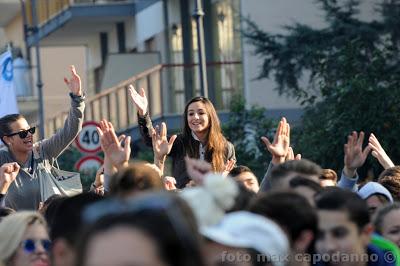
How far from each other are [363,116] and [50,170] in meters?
8.63

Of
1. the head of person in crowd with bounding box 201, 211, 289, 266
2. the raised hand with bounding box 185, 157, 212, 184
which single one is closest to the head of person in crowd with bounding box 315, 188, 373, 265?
the raised hand with bounding box 185, 157, 212, 184

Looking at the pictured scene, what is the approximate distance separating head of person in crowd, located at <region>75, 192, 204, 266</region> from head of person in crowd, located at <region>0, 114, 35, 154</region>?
702cm

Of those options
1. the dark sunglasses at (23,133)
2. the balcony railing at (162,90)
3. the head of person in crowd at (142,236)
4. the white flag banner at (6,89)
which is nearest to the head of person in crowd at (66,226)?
the head of person in crowd at (142,236)

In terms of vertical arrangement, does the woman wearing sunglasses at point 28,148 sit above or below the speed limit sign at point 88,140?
above

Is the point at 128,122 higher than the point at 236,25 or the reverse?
the reverse

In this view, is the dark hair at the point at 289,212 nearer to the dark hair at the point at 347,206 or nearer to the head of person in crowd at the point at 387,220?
the dark hair at the point at 347,206

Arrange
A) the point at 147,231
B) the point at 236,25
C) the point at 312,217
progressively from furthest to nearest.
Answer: the point at 236,25, the point at 312,217, the point at 147,231

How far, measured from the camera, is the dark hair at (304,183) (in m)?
6.88

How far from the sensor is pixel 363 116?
18812mm

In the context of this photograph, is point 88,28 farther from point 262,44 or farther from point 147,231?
point 147,231

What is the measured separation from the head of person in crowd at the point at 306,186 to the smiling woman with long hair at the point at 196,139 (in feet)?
12.2

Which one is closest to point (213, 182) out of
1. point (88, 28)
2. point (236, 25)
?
point (236, 25)

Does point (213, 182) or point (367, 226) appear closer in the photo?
point (213, 182)

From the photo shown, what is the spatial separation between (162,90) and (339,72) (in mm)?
7849
